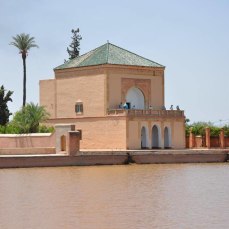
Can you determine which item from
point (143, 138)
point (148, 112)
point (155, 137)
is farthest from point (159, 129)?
point (148, 112)

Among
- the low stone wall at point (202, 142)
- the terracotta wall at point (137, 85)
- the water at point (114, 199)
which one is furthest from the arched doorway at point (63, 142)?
the low stone wall at point (202, 142)

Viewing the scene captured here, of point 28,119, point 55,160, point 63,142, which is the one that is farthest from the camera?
point 28,119

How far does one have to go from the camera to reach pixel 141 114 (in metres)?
49.3

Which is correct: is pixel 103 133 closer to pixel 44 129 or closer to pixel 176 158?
pixel 44 129

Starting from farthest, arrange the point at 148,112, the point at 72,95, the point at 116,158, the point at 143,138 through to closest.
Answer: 1. the point at 72,95
2. the point at 143,138
3. the point at 148,112
4. the point at 116,158

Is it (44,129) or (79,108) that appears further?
(79,108)

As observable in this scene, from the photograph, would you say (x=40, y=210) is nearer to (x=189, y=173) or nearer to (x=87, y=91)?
(x=189, y=173)

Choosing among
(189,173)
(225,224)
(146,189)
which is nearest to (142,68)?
(189,173)

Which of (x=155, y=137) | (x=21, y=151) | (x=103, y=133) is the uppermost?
(x=103, y=133)

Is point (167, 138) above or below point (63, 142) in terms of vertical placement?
above

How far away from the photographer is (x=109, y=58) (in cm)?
5044

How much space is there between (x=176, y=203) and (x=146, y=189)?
4.59m

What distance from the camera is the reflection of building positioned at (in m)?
48.8

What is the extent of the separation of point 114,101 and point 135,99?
89.0 inches
